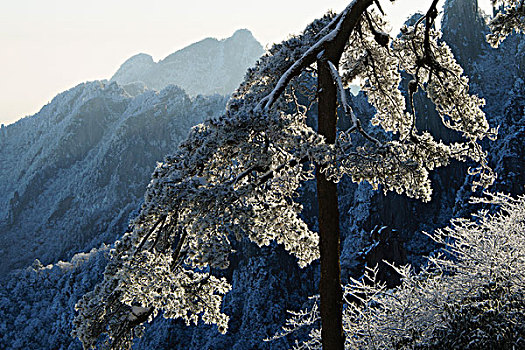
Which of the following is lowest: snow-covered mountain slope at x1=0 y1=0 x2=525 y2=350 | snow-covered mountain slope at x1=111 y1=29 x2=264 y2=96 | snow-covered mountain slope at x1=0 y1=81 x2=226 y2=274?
snow-covered mountain slope at x1=0 y1=0 x2=525 y2=350

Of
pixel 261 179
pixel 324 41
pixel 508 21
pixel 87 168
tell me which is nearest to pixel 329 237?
pixel 261 179

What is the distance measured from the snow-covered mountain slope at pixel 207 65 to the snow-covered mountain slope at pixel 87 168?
5548cm

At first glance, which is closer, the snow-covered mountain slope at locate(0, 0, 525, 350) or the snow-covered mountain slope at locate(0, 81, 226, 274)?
the snow-covered mountain slope at locate(0, 0, 525, 350)

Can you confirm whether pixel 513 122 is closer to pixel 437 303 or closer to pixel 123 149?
pixel 437 303

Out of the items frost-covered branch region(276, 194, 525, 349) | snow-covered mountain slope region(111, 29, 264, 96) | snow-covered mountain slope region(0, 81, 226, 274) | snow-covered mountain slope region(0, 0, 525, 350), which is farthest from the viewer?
snow-covered mountain slope region(111, 29, 264, 96)

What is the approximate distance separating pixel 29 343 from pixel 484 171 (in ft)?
182

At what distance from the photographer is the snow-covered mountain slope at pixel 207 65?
157750mm

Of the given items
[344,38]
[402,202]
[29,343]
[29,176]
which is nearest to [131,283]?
[344,38]

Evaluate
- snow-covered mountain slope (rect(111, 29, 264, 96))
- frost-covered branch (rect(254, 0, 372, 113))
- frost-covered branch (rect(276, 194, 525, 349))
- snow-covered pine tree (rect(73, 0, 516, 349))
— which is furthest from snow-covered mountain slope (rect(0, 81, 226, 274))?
frost-covered branch (rect(254, 0, 372, 113))

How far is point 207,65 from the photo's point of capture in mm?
163375

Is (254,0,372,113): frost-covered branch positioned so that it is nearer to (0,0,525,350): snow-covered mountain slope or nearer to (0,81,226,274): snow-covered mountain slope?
(0,0,525,350): snow-covered mountain slope

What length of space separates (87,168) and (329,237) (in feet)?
311

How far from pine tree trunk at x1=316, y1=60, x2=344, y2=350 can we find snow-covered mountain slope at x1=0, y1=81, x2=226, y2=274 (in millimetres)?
73188

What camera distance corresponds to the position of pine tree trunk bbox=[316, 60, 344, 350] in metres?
4.77
